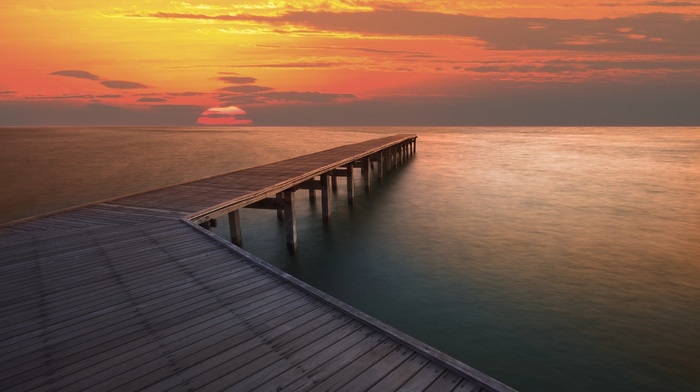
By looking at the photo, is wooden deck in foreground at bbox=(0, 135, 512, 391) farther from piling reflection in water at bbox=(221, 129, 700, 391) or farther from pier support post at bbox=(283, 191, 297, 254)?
pier support post at bbox=(283, 191, 297, 254)

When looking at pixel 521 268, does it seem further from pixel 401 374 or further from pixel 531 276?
pixel 401 374

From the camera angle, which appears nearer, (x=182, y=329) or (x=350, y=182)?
(x=182, y=329)

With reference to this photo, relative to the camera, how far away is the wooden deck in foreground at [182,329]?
10.2ft

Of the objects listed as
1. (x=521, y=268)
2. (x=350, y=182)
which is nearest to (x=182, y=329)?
(x=521, y=268)

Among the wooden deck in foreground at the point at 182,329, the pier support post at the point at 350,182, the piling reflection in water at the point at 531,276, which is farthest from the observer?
the pier support post at the point at 350,182

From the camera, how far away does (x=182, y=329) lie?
385 centimetres

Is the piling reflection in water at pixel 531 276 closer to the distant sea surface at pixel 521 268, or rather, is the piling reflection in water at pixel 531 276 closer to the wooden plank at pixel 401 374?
the distant sea surface at pixel 521 268

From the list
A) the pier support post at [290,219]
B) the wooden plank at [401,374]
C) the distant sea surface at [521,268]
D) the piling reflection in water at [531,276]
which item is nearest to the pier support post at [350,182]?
the piling reflection in water at [531,276]

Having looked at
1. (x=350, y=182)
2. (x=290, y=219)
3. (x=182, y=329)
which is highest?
(x=182, y=329)

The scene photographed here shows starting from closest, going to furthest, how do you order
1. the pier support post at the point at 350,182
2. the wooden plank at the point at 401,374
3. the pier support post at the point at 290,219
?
the wooden plank at the point at 401,374 → the pier support post at the point at 290,219 → the pier support post at the point at 350,182

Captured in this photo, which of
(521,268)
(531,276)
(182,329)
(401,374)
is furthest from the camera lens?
(521,268)

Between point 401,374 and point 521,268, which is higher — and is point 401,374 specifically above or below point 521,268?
above

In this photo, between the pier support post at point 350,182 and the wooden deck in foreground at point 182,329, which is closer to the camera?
the wooden deck in foreground at point 182,329

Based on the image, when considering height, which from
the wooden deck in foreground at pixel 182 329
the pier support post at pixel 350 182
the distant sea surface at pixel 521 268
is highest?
the wooden deck in foreground at pixel 182 329
